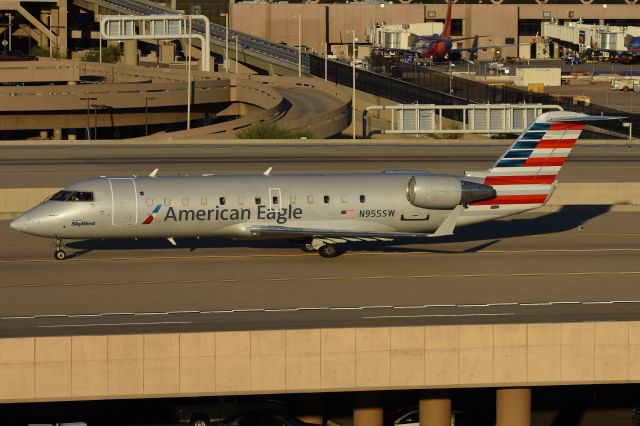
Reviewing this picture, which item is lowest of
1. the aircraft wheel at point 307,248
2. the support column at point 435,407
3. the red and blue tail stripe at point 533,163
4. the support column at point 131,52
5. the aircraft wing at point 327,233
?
the support column at point 435,407

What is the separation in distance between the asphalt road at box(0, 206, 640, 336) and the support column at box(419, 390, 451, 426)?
249cm

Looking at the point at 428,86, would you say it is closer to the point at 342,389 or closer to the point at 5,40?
the point at 5,40

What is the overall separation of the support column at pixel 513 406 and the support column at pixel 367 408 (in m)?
3.47

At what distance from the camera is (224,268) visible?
152ft

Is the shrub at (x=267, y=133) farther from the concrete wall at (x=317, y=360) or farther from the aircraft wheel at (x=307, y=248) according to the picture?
the concrete wall at (x=317, y=360)

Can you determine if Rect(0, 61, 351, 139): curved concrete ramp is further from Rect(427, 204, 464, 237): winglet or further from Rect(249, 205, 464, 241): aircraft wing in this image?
Rect(427, 204, 464, 237): winglet

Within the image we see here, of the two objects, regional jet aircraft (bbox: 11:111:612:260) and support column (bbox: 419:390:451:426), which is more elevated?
regional jet aircraft (bbox: 11:111:612:260)

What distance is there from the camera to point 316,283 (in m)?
43.6

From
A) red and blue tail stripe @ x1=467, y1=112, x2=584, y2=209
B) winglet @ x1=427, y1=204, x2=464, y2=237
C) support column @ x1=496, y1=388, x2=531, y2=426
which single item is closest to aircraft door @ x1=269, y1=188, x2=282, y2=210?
winglet @ x1=427, y1=204, x2=464, y2=237

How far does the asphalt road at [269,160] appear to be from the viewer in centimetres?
7356

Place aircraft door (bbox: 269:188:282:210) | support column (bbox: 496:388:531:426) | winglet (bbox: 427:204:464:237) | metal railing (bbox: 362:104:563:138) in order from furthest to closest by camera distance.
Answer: metal railing (bbox: 362:104:563:138) < aircraft door (bbox: 269:188:282:210) < winglet (bbox: 427:204:464:237) < support column (bbox: 496:388:531:426)

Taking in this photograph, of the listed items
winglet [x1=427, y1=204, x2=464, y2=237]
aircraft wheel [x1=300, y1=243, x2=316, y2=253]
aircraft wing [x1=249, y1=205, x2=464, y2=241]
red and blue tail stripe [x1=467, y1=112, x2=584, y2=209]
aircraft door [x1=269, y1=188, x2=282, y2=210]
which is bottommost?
aircraft wheel [x1=300, y1=243, x2=316, y2=253]

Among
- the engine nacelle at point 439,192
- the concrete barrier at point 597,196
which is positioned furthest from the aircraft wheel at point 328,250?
the concrete barrier at point 597,196

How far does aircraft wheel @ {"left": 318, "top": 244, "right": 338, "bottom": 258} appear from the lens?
48.2m
